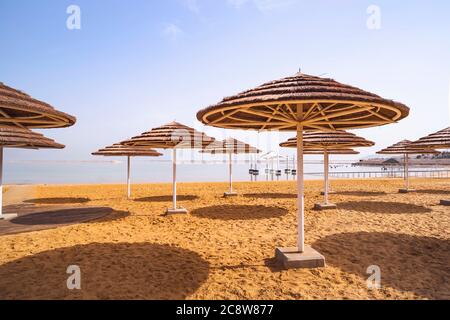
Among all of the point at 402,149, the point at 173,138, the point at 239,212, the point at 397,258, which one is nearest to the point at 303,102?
the point at 397,258

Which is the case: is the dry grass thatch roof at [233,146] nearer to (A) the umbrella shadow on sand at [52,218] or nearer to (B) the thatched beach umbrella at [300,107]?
(A) the umbrella shadow on sand at [52,218]

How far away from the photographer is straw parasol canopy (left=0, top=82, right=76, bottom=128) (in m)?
3.94

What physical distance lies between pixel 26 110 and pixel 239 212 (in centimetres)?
681

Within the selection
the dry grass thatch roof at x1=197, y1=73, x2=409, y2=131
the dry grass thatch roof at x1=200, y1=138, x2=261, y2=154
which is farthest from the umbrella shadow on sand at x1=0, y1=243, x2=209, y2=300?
the dry grass thatch roof at x1=200, y1=138, x2=261, y2=154

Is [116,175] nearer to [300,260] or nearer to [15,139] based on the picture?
[15,139]

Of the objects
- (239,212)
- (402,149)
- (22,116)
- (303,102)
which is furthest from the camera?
(402,149)

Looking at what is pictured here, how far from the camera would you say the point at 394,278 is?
4242 millimetres

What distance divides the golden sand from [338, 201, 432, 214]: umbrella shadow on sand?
0.66 meters

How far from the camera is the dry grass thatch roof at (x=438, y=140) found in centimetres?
1133

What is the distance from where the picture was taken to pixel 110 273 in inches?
171
